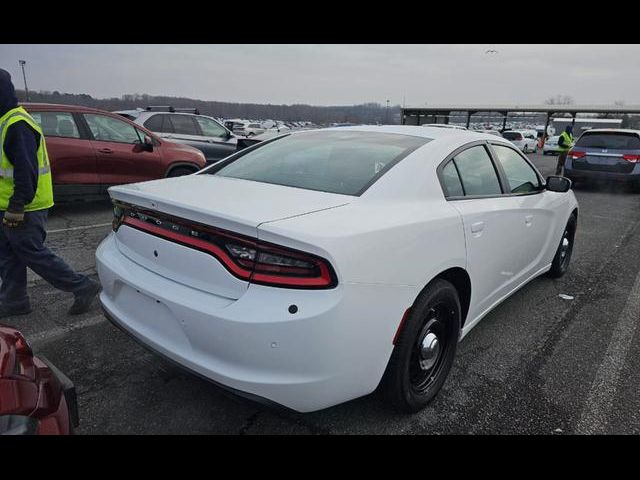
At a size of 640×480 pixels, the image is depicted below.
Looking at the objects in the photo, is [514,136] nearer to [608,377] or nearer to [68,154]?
[68,154]

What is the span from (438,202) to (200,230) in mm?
1299

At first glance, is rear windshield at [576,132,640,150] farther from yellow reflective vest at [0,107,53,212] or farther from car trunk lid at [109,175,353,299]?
yellow reflective vest at [0,107,53,212]

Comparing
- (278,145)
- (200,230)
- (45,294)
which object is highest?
(278,145)

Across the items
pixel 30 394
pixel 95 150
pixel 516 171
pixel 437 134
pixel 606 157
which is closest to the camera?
pixel 30 394

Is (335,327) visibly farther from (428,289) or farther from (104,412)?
(104,412)

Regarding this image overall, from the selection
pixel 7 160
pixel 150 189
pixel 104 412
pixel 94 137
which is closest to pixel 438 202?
pixel 150 189

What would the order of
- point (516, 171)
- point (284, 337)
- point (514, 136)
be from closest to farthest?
1. point (284, 337)
2. point (516, 171)
3. point (514, 136)

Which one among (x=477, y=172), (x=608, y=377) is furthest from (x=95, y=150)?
(x=608, y=377)

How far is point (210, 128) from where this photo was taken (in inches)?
412

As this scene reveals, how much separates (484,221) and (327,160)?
1052 millimetres

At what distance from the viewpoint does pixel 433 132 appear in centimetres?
299

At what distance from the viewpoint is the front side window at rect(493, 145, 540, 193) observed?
333cm
